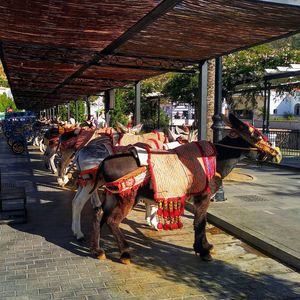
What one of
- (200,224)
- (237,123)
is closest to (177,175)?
(200,224)

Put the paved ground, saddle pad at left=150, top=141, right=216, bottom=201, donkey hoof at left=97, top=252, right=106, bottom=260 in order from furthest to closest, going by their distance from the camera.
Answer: the paved ground
donkey hoof at left=97, top=252, right=106, bottom=260
saddle pad at left=150, top=141, right=216, bottom=201

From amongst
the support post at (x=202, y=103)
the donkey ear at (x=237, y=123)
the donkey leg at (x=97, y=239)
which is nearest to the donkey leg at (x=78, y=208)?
the donkey leg at (x=97, y=239)

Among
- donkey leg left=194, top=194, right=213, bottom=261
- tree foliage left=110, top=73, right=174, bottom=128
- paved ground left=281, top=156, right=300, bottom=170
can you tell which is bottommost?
paved ground left=281, top=156, right=300, bottom=170

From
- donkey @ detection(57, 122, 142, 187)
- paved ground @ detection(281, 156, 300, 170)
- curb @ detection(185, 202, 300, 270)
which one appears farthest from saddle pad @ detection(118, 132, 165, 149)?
paved ground @ detection(281, 156, 300, 170)

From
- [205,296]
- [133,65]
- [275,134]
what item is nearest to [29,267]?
[205,296]

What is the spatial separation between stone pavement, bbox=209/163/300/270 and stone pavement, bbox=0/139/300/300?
8.1 inches

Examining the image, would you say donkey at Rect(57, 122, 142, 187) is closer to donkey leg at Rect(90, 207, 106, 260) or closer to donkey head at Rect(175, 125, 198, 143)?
donkey head at Rect(175, 125, 198, 143)

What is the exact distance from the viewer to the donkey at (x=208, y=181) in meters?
5.66

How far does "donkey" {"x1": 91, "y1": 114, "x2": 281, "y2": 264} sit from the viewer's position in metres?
5.66

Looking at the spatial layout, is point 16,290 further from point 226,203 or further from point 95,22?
Answer: point 226,203

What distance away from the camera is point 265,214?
806cm

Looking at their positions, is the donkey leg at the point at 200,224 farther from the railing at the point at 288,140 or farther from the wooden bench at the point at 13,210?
the railing at the point at 288,140

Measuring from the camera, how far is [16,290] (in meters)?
4.78

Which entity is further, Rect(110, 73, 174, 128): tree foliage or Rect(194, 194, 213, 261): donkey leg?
Rect(110, 73, 174, 128): tree foliage
